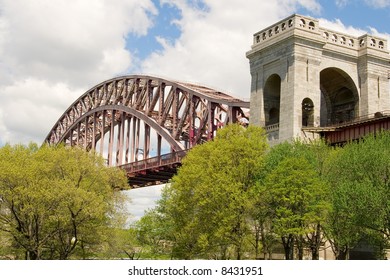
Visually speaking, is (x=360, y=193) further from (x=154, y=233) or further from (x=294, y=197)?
(x=154, y=233)

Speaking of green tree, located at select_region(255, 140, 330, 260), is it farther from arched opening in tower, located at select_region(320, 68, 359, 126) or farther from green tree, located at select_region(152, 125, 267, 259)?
arched opening in tower, located at select_region(320, 68, 359, 126)

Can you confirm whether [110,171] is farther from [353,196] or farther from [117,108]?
[117,108]

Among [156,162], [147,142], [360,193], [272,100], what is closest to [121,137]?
[147,142]

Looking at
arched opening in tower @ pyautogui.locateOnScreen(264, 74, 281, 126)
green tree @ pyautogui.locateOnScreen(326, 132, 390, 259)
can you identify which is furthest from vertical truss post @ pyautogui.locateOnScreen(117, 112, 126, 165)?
green tree @ pyautogui.locateOnScreen(326, 132, 390, 259)

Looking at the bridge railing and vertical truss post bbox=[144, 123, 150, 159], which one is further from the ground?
vertical truss post bbox=[144, 123, 150, 159]

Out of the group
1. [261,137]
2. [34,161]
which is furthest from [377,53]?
[34,161]

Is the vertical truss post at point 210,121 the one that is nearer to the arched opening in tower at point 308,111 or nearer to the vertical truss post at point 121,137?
the vertical truss post at point 121,137
